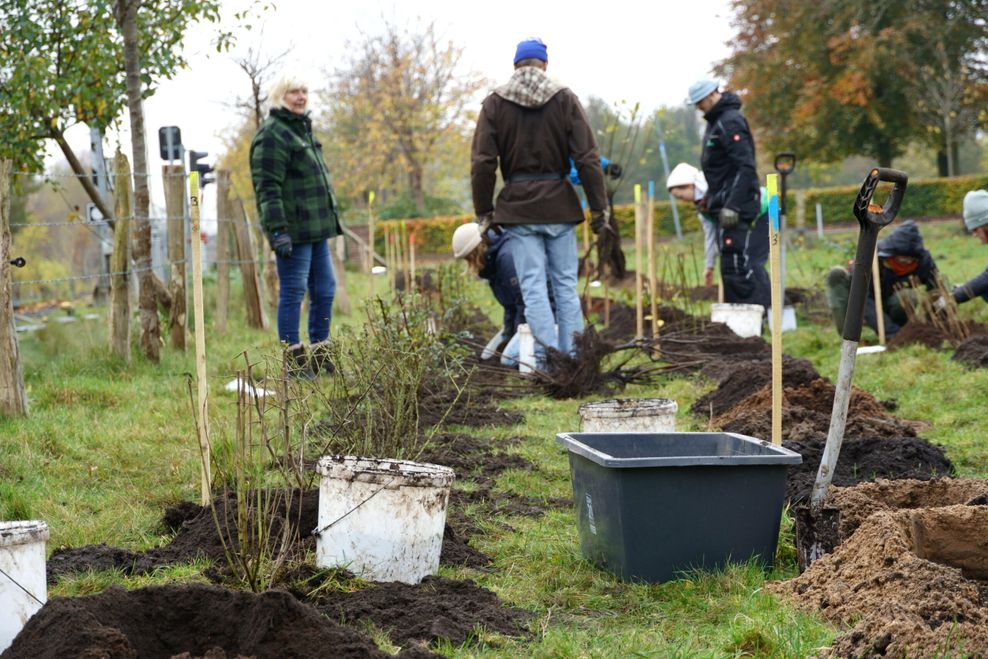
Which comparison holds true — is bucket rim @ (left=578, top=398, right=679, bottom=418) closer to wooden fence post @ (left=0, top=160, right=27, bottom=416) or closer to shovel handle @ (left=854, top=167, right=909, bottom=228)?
shovel handle @ (left=854, top=167, right=909, bottom=228)

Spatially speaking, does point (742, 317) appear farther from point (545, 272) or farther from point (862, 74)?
point (862, 74)

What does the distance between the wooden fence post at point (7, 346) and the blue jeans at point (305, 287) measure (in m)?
1.73

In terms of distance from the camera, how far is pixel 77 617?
2389 mm

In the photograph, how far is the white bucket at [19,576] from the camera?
2658 mm

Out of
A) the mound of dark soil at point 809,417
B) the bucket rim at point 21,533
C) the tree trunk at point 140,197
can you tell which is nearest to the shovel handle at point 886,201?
the mound of dark soil at point 809,417

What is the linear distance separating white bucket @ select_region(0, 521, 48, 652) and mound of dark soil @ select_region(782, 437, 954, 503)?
8.23 feet

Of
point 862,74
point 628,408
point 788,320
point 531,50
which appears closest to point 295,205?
point 531,50

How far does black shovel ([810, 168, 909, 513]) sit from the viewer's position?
10.4 feet

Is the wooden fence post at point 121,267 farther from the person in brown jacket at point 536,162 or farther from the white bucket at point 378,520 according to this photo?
the white bucket at point 378,520

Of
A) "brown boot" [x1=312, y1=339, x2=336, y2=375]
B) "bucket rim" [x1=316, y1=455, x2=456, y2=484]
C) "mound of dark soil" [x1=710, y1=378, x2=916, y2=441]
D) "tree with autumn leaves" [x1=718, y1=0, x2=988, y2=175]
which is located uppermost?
"tree with autumn leaves" [x1=718, y1=0, x2=988, y2=175]

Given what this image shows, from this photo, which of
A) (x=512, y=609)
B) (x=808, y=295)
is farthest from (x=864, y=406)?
(x=808, y=295)

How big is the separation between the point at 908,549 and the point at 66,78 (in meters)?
7.25

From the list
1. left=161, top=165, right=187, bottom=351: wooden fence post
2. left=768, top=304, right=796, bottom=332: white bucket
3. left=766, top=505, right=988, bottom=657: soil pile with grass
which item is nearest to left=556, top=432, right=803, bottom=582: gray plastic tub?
left=766, top=505, right=988, bottom=657: soil pile with grass

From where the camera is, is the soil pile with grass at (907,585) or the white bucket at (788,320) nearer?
the soil pile with grass at (907,585)
